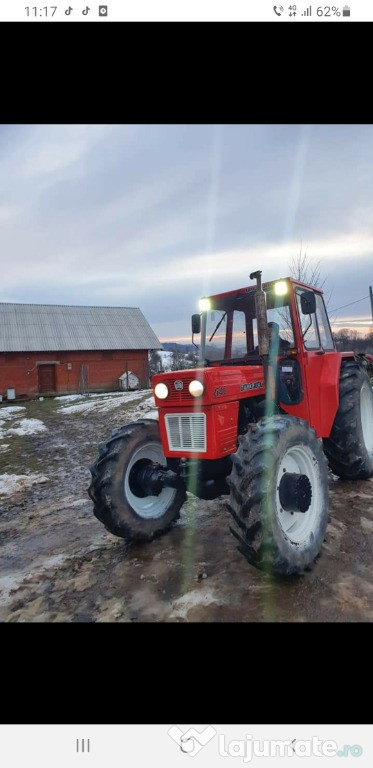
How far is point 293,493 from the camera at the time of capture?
121 inches

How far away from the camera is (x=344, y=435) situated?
4875 mm

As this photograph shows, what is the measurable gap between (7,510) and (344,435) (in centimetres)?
425

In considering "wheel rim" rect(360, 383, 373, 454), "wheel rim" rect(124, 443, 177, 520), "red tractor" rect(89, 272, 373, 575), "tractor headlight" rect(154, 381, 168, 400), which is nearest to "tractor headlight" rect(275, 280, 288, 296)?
"red tractor" rect(89, 272, 373, 575)

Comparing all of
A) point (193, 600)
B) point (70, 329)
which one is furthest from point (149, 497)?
point (70, 329)

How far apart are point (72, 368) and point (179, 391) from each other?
22.7 meters

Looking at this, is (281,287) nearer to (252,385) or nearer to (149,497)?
(252,385)

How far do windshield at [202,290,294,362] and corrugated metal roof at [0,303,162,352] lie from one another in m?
21.5

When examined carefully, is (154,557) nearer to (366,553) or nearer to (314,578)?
(314,578)

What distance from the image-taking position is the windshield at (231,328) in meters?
4.58

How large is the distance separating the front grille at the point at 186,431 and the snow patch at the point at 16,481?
342 cm

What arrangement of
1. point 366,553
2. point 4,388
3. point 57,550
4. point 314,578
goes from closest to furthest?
point 314,578, point 366,553, point 57,550, point 4,388

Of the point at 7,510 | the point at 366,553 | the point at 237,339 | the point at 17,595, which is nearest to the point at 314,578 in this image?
the point at 366,553

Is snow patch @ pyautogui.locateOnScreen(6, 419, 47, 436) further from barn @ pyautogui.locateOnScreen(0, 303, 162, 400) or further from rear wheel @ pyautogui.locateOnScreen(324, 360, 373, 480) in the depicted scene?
barn @ pyautogui.locateOnScreen(0, 303, 162, 400)

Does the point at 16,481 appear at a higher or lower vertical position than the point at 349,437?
lower
